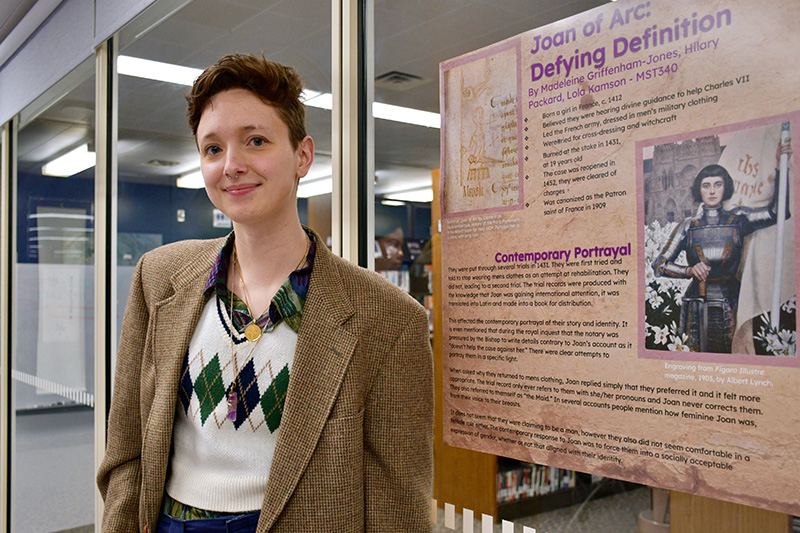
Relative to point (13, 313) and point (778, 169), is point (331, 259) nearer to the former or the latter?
point (778, 169)

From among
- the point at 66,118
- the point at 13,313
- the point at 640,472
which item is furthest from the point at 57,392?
the point at 640,472

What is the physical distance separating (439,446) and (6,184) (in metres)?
4.13

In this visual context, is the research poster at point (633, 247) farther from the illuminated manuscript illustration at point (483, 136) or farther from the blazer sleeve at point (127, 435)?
the blazer sleeve at point (127, 435)

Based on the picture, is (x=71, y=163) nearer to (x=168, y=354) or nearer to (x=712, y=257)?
(x=168, y=354)

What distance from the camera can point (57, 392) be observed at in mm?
3580

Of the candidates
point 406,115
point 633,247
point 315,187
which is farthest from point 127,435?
point 633,247

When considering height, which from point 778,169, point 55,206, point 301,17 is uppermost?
point 301,17

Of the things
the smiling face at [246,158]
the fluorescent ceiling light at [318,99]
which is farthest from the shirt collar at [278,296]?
the fluorescent ceiling light at [318,99]

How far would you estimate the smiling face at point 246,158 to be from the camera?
121 centimetres

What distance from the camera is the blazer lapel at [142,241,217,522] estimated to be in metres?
1.24

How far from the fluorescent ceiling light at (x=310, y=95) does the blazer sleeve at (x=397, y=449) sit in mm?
512

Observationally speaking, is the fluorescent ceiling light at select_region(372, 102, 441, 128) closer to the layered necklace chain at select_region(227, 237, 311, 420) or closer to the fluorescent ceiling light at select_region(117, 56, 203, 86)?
the layered necklace chain at select_region(227, 237, 311, 420)

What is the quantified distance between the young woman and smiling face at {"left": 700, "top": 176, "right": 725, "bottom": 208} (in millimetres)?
540

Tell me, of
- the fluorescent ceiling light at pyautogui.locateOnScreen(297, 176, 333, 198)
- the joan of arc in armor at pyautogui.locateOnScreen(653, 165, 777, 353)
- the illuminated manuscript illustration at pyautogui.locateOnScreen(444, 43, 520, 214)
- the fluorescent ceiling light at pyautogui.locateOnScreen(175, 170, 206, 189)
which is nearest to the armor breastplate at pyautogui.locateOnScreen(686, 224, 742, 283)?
the joan of arc in armor at pyautogui.locateOnScreen(653, 165, 777, 353)
